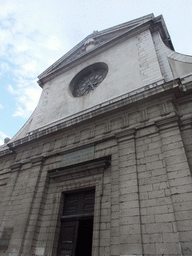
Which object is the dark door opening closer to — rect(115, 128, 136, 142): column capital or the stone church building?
the stone church building

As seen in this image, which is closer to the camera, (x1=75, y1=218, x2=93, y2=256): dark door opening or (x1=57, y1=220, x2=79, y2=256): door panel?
(x1=57, y1=220, x2=79, y2=256): door panel

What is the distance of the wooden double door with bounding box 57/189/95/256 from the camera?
23.3ft

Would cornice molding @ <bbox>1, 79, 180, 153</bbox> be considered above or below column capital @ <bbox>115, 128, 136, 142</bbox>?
above

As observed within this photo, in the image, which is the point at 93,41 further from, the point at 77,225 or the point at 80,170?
the point at 77,225

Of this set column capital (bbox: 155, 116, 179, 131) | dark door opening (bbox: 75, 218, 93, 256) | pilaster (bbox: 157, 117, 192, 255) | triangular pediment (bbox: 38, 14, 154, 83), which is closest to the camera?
pilaster (bbox: 157, 117, 192, 255)

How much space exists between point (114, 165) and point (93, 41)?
28.4 ft

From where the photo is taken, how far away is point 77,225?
7.37 m

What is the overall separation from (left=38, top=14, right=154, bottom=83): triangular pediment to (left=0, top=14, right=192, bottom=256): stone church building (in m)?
0.12

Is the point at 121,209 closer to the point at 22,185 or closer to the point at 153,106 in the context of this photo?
the point at 153,106

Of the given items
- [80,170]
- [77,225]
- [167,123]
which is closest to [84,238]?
[77,225]

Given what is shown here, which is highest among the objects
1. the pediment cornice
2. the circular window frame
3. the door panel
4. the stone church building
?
the pediment cornice

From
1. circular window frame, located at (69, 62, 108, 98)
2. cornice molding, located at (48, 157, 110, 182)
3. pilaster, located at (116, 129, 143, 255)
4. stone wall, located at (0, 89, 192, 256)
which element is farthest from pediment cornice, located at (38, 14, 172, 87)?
cornice molding, located at (48, 157, 110, 182)

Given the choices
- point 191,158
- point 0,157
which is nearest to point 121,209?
point 191,158

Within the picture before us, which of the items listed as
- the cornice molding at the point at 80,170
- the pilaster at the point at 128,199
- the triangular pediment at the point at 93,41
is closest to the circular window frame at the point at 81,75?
the triangular pediment at the point at 93,41
